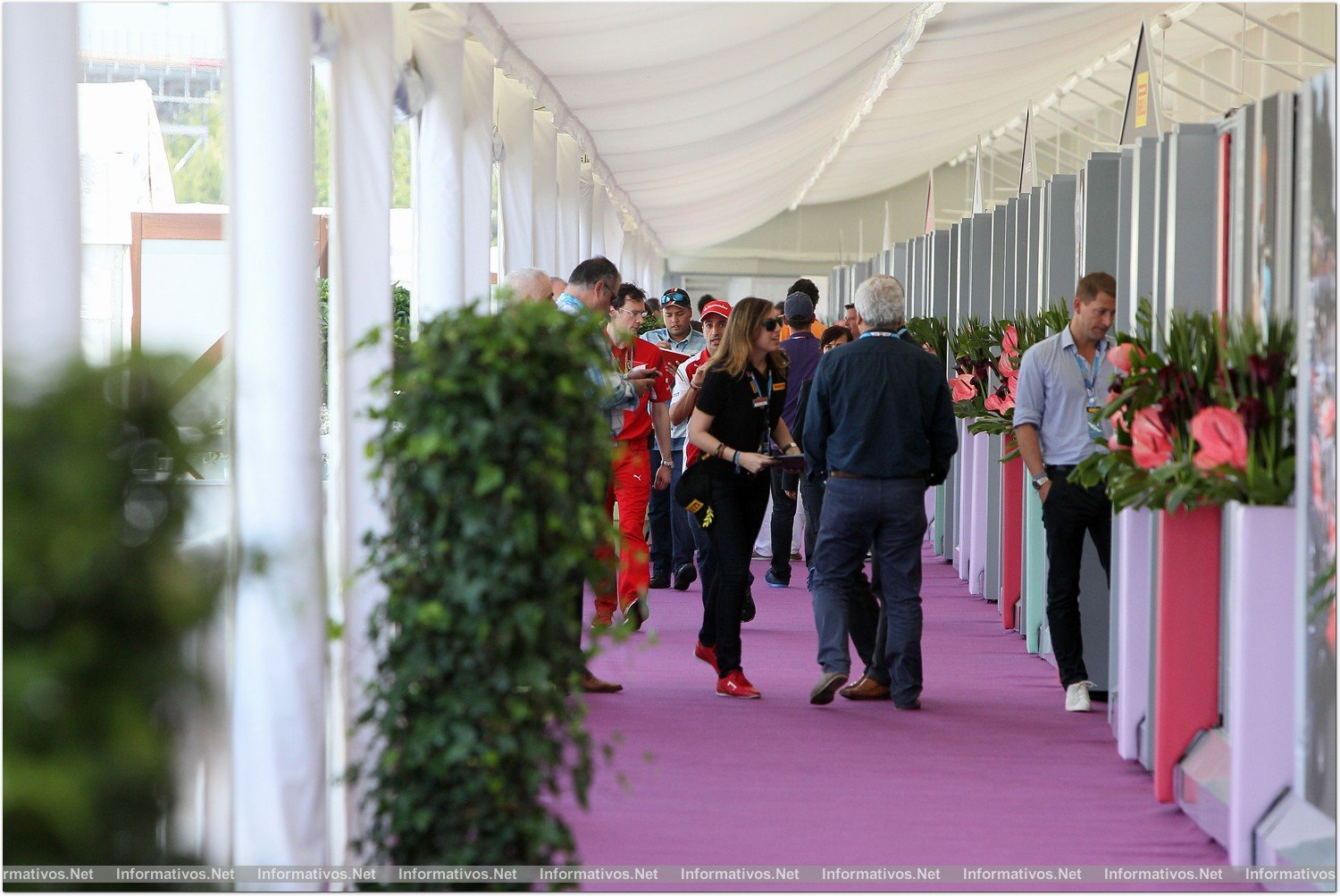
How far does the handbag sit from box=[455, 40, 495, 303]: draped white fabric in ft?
4.14

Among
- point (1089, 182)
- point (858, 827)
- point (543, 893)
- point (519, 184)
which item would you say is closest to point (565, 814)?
point (858, 827)

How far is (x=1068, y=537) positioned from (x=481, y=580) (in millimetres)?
3386

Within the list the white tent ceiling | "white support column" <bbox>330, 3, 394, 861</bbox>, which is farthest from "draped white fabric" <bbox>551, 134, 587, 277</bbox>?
"white support column" <bbox>330, 3, 394, 861</bbox>

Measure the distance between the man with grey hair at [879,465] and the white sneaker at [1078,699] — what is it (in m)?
0.59

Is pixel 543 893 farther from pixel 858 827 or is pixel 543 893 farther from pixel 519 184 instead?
pixel 519 184

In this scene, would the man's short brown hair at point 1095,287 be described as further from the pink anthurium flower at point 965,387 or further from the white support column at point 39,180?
the white support column at point 39,180

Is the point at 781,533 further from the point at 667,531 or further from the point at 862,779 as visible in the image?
the point at 862,779

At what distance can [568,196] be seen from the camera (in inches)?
418

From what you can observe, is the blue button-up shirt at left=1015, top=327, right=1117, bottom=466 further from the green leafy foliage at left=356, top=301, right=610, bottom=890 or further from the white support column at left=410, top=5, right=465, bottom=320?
the green leafy foliage at left=356, top=301, right=610, bottom=890

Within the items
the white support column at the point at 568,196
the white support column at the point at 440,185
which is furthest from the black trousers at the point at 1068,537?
the white support column at the point at 568,196

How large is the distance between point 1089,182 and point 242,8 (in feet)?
13.5

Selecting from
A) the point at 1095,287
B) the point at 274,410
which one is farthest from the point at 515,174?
the point at 274,410

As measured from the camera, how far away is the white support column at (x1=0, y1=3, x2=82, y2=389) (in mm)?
2182

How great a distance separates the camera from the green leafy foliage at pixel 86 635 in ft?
4.38
